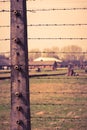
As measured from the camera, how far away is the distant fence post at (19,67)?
11.5ft

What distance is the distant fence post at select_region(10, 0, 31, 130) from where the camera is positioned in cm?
351

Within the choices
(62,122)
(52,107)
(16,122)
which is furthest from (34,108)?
(16,122)

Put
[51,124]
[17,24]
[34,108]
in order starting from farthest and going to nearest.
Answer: [34,108], [51,124], [17,24]

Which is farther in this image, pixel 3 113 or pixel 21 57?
pixel 3 113

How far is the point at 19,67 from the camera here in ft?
11.6

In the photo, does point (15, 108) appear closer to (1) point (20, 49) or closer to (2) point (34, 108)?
(1) point (20, 49)

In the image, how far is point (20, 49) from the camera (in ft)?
11.6

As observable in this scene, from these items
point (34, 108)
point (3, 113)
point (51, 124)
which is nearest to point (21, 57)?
point (51, 124)

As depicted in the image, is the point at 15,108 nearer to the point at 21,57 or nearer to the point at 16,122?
the point at 16,122

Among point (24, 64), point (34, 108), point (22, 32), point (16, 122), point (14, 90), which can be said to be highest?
point (22, 32)

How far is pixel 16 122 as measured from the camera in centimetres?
356

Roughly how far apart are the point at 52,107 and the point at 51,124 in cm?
297

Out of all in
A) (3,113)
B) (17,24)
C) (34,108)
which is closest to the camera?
(17,24)

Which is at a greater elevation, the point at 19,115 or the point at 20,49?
the point at 20,49
